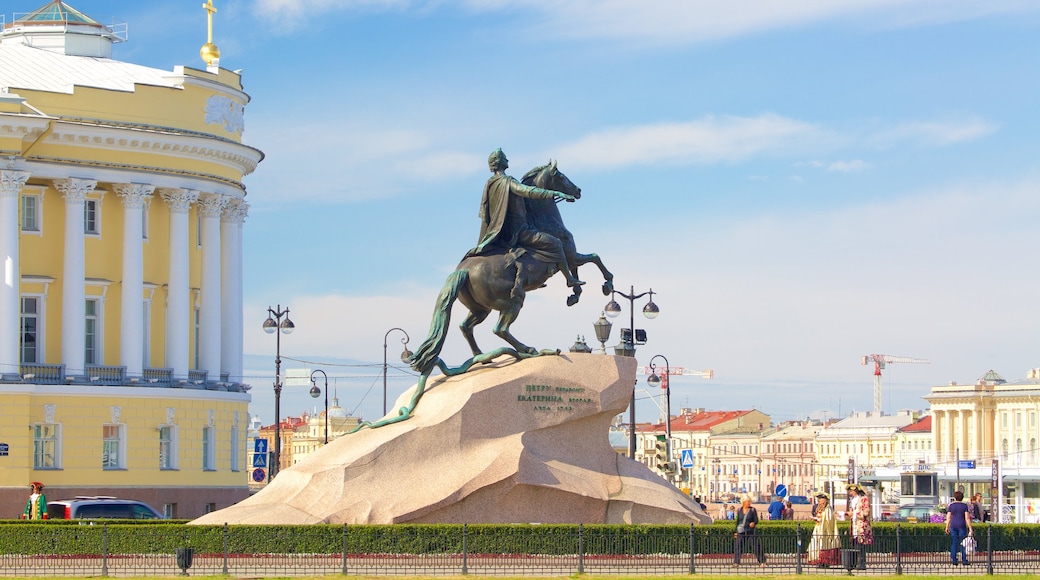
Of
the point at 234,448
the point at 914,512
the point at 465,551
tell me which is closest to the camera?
the point at 465,551

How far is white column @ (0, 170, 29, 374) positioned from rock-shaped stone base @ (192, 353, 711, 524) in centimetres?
3152

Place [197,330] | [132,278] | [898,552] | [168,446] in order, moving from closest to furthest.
→ 1. [898,552]
2. [132,278]
3. [168,446]
4. [197,330]

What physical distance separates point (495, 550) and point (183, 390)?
38.7 meters

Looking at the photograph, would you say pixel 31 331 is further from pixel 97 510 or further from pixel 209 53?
pixel 97 510

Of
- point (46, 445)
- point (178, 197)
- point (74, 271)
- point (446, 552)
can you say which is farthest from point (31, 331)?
point (446, 552)

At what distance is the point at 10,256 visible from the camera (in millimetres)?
59625

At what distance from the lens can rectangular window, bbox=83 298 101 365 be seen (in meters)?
63.2

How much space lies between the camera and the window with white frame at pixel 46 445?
59281 millimetres

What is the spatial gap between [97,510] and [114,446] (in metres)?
22.3

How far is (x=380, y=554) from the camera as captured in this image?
26.9m

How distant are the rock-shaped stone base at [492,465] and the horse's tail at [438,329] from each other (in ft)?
1.59

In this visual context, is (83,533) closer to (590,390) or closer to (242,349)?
(590,390)

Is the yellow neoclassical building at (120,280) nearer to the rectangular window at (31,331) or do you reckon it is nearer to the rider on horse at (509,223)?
the rectangular window at (31,331)

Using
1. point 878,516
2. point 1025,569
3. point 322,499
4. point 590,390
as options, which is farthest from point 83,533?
point 878,516
